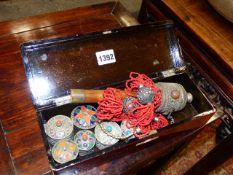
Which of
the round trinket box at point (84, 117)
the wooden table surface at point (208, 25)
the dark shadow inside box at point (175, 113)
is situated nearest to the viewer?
the dark shadow inside box at point (175, 113)

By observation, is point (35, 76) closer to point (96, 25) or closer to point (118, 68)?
point (118, 68)

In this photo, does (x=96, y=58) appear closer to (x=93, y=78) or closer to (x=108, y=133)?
(x=93, y=78)

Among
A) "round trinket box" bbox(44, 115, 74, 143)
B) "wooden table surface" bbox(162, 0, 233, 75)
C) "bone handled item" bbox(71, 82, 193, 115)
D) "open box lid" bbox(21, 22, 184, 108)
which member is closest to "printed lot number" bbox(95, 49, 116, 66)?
"open box lid" bbox(21, 22, 184, 108)

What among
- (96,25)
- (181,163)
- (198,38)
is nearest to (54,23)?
(96,25)

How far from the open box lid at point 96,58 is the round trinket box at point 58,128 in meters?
0.06

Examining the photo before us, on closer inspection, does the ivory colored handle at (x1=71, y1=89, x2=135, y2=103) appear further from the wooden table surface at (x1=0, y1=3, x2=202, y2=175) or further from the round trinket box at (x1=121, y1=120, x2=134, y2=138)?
the wooden table surface at (x1=0, y1=3, x2=202, y2=175)

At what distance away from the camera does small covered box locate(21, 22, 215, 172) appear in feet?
2.53

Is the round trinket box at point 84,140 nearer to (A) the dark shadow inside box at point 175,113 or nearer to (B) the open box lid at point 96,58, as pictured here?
(A) the dark shadow inside box at point 175,113

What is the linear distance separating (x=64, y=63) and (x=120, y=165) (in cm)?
38

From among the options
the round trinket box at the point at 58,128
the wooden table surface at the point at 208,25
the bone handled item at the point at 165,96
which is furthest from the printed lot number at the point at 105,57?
the wooden table surface at the point at 208,25

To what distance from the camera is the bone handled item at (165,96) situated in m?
0.77

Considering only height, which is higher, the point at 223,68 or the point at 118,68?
the point at 118,68

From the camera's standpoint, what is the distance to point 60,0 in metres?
2.16

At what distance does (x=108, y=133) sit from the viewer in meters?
0.79
